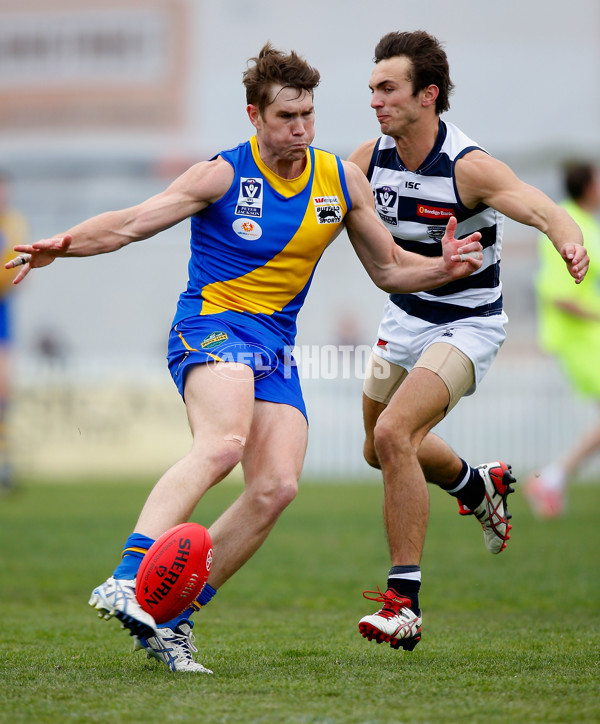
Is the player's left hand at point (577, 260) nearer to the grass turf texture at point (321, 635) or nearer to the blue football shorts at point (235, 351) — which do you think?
the blue football shorts at point (235, 351)

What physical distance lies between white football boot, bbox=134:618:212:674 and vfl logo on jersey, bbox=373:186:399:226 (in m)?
2.21

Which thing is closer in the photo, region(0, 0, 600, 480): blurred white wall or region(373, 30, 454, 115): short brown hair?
region(373, 30, 454, 115): short brown hair

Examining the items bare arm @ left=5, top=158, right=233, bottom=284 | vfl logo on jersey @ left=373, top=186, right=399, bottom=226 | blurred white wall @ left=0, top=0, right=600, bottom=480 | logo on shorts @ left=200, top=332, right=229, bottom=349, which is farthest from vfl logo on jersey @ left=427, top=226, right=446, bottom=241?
blurred white wall @ left=0, top=0, right=600, bottom=480

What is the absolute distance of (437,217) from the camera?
5.08 meters

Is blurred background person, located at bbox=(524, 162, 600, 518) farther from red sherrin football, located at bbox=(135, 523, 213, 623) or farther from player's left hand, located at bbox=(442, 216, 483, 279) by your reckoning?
red sherrin football, located at bbox=(135, 523, 213, 623)

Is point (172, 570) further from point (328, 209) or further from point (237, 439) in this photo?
point (328, 209)

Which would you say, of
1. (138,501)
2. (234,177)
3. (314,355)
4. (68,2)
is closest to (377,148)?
(234,177)

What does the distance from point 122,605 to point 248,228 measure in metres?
1.63

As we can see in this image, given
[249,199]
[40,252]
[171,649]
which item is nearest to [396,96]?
[249,199]

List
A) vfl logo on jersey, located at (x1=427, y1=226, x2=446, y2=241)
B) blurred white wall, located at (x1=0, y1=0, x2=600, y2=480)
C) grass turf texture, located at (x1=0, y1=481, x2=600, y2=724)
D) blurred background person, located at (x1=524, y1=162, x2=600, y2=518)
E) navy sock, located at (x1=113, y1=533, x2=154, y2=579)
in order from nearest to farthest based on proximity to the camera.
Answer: grass turf texture, located at (x1=0, y1=481, x2=600, y2=724) < navy sock, located at (x1=113, y1=533, x2=154, y2=579) < vfl logo on jersey, located at (x1=427, y1=226, x2=446, y2=241) < blurred background person, located at (x1=524, y1=162, x2=600, y2=518) < blurred white wall, located at (x1=0, y1=0, x2=600, y2=480)

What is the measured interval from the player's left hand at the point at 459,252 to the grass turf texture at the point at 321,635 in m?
1.63

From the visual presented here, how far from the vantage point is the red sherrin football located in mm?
3846

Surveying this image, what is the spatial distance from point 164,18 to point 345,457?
17462mm

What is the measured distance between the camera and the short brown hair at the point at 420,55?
4.99 m
